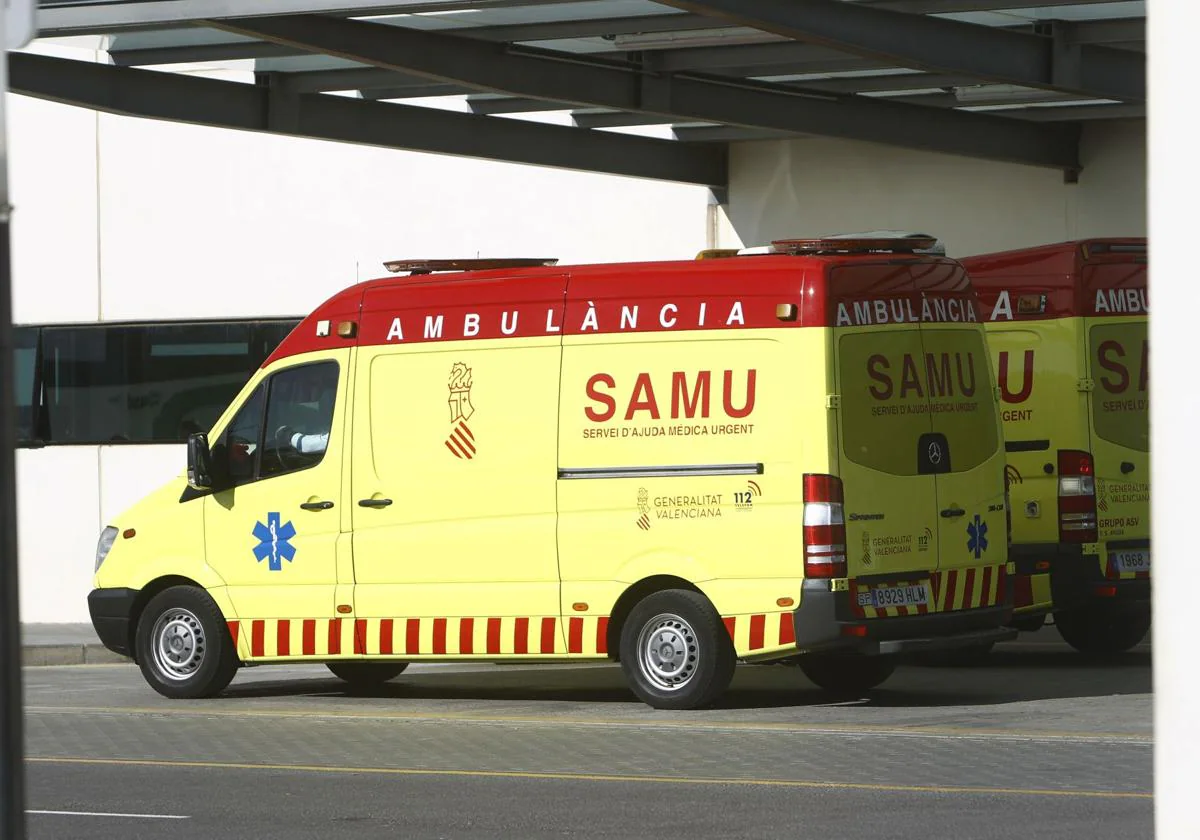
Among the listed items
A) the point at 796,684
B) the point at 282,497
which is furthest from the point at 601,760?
the point at 796,684

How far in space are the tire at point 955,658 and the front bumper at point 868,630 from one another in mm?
2960

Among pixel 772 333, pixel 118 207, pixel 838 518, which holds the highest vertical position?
pixel 118 207

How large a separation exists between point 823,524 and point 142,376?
10.8 m

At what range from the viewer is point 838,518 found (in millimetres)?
12000

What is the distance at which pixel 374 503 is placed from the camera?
13250 mm

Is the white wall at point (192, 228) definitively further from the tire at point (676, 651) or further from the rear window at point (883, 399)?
the tire at point (676, 651)

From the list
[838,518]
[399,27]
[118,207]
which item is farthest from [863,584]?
[118,207]

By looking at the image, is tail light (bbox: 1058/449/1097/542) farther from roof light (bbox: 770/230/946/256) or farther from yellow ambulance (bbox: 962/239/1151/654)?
roof light (bbox: 770/230/946/256)

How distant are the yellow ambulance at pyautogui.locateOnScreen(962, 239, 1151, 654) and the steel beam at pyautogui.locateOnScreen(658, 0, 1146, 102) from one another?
1305 mm

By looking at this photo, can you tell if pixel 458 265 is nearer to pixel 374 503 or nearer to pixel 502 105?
pixel 374 503

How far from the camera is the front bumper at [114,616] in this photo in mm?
14078

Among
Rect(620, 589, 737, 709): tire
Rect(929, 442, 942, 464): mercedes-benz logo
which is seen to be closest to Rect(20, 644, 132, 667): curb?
Rect(620, 589, 737, 709): tire

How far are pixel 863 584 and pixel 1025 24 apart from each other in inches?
201

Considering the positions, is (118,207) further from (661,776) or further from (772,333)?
(661,776)
